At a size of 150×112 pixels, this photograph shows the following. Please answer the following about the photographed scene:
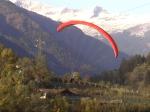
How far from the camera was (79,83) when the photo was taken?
91875 millimetres

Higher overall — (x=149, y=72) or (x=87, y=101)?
(x=149, y=72)

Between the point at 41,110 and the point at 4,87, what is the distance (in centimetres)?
454

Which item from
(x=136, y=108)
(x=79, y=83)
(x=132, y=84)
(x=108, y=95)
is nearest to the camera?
(x=136, y=108)

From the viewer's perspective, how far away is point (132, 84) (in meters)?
121

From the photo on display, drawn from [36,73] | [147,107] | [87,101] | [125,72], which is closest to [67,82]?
[36,73]

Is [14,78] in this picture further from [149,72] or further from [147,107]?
[149,72]

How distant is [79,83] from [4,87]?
185 ft

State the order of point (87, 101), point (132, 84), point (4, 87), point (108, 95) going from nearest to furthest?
point (4, 87) → point (87, 101) → point (108, 95) → point (132, 84)

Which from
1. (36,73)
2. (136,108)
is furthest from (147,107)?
(36,73)

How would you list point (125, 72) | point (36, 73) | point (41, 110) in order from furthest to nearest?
point (125, 72) < point (36, 73) < point (41, 110)

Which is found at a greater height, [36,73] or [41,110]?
[36,73]

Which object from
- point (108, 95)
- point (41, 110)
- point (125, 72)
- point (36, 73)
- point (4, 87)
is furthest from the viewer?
point (125, 72)

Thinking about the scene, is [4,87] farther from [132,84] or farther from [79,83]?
[132,84]

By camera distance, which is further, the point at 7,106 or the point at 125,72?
the point at 125,72
